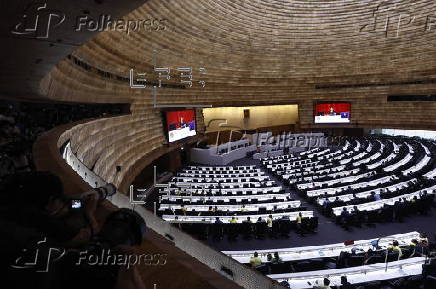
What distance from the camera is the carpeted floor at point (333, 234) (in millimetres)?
11086

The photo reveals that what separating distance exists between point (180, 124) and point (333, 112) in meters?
17.4

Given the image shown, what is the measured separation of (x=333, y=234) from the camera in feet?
38.7

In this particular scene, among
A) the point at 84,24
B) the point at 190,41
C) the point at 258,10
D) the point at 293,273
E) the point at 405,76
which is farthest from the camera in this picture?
the point at 405,76

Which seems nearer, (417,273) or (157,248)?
(157,248)

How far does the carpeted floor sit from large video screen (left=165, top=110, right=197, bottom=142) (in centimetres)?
1053

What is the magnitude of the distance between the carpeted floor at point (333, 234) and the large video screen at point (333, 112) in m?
19.4

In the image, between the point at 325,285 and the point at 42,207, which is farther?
the point at 325,285

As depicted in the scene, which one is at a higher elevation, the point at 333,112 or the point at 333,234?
the point at 333,112

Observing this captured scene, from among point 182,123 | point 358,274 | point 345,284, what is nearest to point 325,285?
point 345,284

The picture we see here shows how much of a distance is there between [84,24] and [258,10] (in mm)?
17475

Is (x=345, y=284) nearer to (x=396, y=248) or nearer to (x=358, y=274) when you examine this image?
(x=358, y=274)

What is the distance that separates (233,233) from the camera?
1120 cm

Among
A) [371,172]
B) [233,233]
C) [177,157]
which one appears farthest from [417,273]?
[177,157]

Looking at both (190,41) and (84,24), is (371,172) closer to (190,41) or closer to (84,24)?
(190,41)
